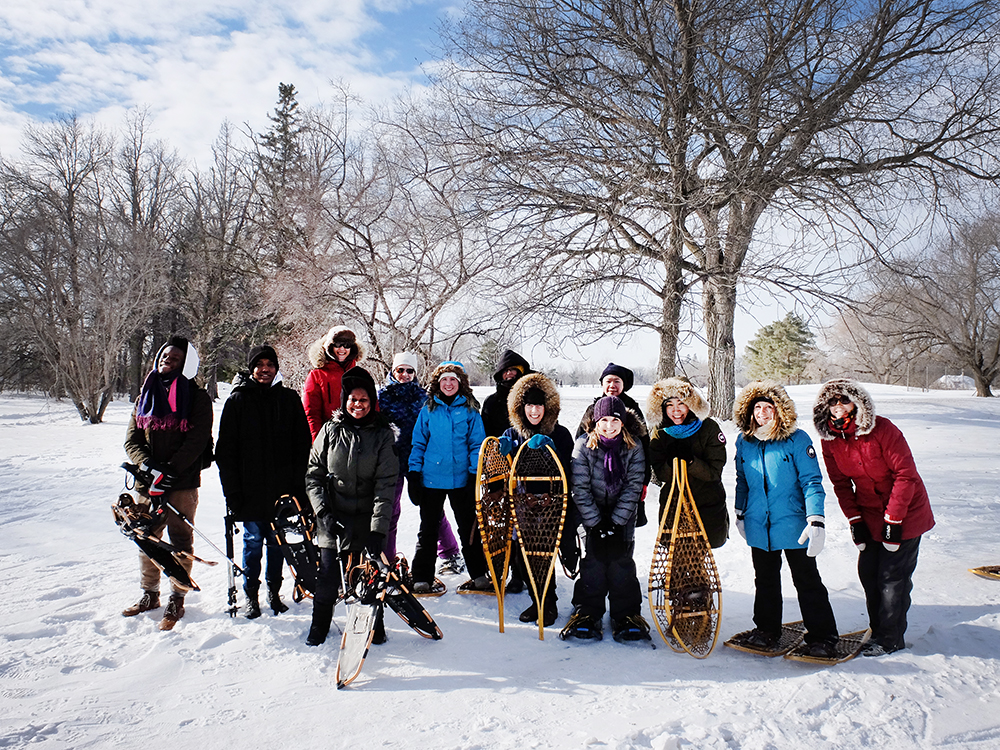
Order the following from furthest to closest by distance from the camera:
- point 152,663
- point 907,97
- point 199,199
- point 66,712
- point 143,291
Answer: point 199,199 → point 143,291 → point 907,97 → point 152,663 → point 66,712

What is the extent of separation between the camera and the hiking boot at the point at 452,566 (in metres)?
4.65

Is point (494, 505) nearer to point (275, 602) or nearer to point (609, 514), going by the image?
point (609, 514)

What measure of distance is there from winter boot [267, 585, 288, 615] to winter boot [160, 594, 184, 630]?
0.53 m

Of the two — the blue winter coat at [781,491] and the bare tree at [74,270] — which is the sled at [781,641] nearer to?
the blue winter coat at [781,491]

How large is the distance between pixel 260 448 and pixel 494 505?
1.63 metres

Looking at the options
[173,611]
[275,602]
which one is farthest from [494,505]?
[173,611]

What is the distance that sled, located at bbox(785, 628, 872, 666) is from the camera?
122 inches

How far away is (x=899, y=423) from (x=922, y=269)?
430 centimetres

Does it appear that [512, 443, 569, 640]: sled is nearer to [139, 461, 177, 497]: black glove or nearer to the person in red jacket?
the person in red jacket

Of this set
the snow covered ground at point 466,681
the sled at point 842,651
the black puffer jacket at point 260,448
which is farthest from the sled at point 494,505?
the sled at point 842,651

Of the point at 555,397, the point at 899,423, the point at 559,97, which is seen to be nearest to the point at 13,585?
the point at 555,397

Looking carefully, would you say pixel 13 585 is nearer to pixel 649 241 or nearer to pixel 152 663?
pixel 152 663

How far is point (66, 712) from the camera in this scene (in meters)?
2.61

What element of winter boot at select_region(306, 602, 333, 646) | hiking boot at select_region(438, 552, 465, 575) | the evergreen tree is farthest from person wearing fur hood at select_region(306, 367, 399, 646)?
the evergreen tree
